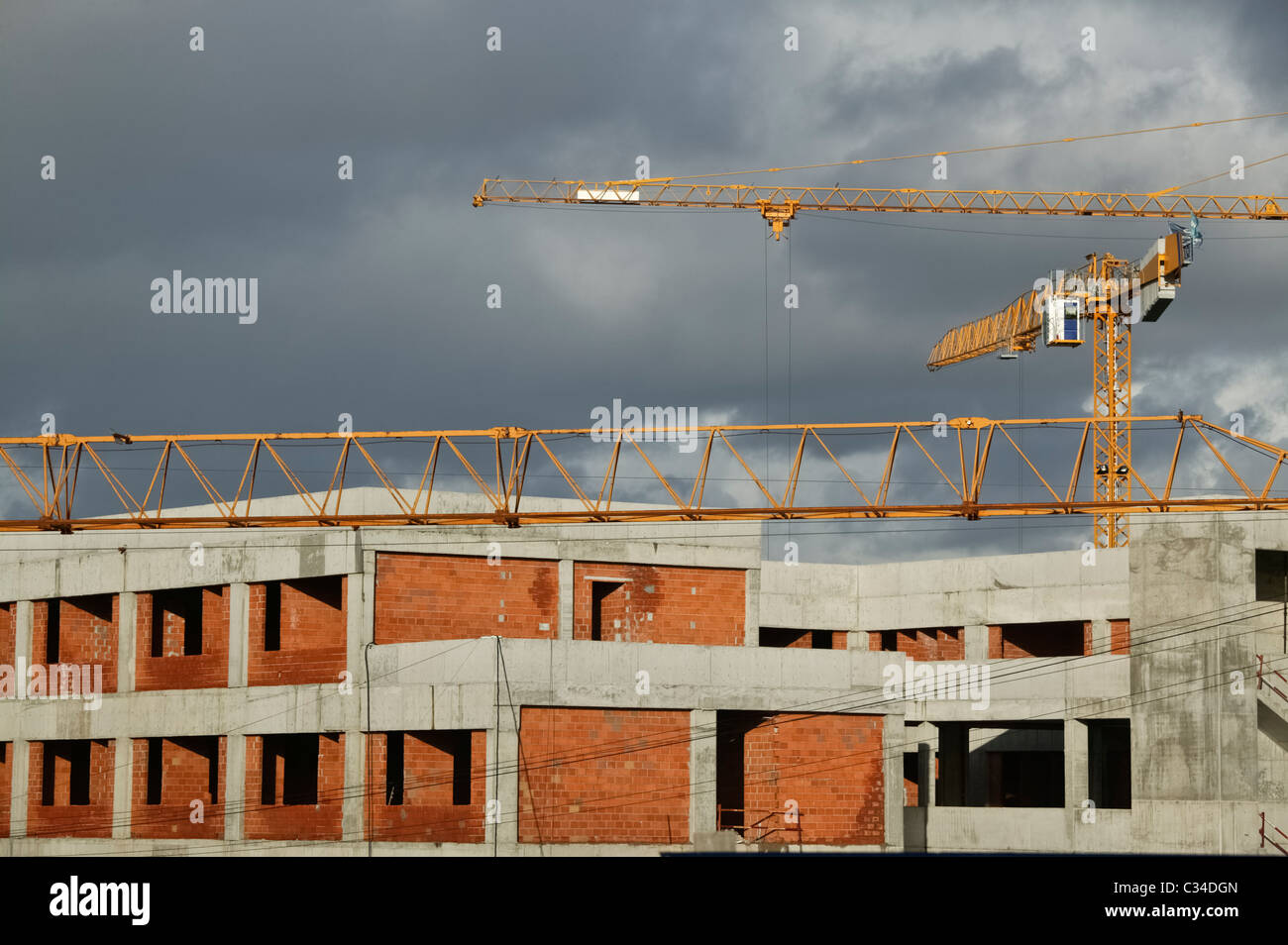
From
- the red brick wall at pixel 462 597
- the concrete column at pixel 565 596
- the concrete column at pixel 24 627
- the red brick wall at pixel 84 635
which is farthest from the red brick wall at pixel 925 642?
the concrete column at pixel 24 627

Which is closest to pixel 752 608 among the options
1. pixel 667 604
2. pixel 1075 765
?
pixel 667 604

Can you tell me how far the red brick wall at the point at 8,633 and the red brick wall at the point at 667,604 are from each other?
809 inches

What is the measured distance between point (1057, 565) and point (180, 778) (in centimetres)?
3349

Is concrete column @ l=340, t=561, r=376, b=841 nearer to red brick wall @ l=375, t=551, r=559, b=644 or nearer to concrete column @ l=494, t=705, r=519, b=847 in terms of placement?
red brick wall @ l=375, t=551, r=559, b=644

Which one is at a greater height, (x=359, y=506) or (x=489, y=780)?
(x=359, y=506)

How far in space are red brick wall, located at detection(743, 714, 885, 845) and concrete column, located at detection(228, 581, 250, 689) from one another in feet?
52.6

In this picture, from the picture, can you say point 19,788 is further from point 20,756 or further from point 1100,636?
point 1100,636

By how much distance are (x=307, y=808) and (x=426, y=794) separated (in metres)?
4.70

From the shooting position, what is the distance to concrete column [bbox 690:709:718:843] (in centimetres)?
4653

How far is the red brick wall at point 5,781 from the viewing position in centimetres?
5538
